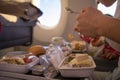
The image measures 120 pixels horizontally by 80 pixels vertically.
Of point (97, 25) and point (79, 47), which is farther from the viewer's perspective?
point (79, 47)

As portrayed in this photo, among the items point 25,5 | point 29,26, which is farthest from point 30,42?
point 25,5

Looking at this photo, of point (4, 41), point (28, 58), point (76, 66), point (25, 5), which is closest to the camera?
point (76, 66)

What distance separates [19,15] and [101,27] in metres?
0.99

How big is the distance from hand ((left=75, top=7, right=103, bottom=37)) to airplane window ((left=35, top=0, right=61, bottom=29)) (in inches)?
52.0

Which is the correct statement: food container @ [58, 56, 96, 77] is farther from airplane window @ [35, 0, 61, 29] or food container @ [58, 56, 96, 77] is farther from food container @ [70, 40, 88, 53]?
airplane window @ [35, 0, 61, 29]

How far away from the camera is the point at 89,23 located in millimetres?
726

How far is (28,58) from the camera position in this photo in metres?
1.06

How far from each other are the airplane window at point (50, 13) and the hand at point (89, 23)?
1.32 m

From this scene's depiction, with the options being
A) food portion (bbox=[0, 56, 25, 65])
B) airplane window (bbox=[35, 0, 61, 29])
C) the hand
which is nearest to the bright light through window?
airplane window (bbox=[35, 0, 61, 29])

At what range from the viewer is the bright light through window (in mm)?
2064

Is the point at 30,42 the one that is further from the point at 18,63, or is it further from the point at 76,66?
the point at 76,66

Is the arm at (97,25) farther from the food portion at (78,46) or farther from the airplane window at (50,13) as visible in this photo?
the airplane window at (50,13)

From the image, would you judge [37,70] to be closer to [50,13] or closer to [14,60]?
[14,60]

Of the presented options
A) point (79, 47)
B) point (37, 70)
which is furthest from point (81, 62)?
point (79, 47)
